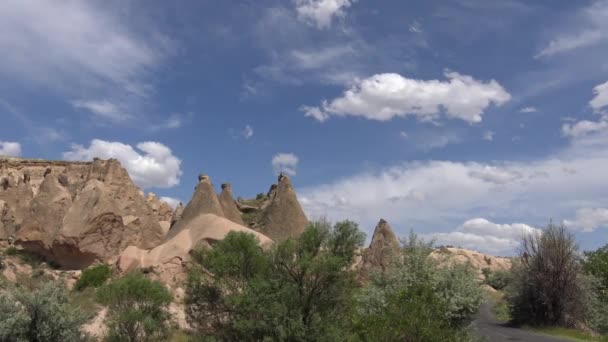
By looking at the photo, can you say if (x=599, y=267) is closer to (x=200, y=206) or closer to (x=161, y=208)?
(x=200, y=206)

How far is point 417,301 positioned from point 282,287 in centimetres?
677

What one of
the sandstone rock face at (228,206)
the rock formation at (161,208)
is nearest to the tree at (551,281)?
the sandstone rock face at (228,206)

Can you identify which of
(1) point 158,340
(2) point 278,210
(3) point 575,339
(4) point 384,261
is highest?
(2) point 278,210

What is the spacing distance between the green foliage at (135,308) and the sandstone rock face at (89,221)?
11.4 m

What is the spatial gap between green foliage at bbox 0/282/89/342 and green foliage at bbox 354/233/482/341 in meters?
9.01

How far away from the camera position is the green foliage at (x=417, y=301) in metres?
12.1

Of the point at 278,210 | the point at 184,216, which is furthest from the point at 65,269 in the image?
the point at 278,210

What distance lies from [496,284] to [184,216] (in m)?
40.5

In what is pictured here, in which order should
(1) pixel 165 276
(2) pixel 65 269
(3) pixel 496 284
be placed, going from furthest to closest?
(3) pixel 496 284, (2) pixel 65 269, (1) pixel 165 276

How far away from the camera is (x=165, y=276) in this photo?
28.6 meters

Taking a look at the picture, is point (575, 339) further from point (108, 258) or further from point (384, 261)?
point (108, 258)

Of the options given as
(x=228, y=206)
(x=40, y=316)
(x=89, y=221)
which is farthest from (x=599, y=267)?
(x=40, y=316)

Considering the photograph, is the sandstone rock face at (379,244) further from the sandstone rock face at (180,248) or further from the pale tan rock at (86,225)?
the pale tan rock at (86,225)

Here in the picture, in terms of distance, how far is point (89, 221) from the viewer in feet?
108
